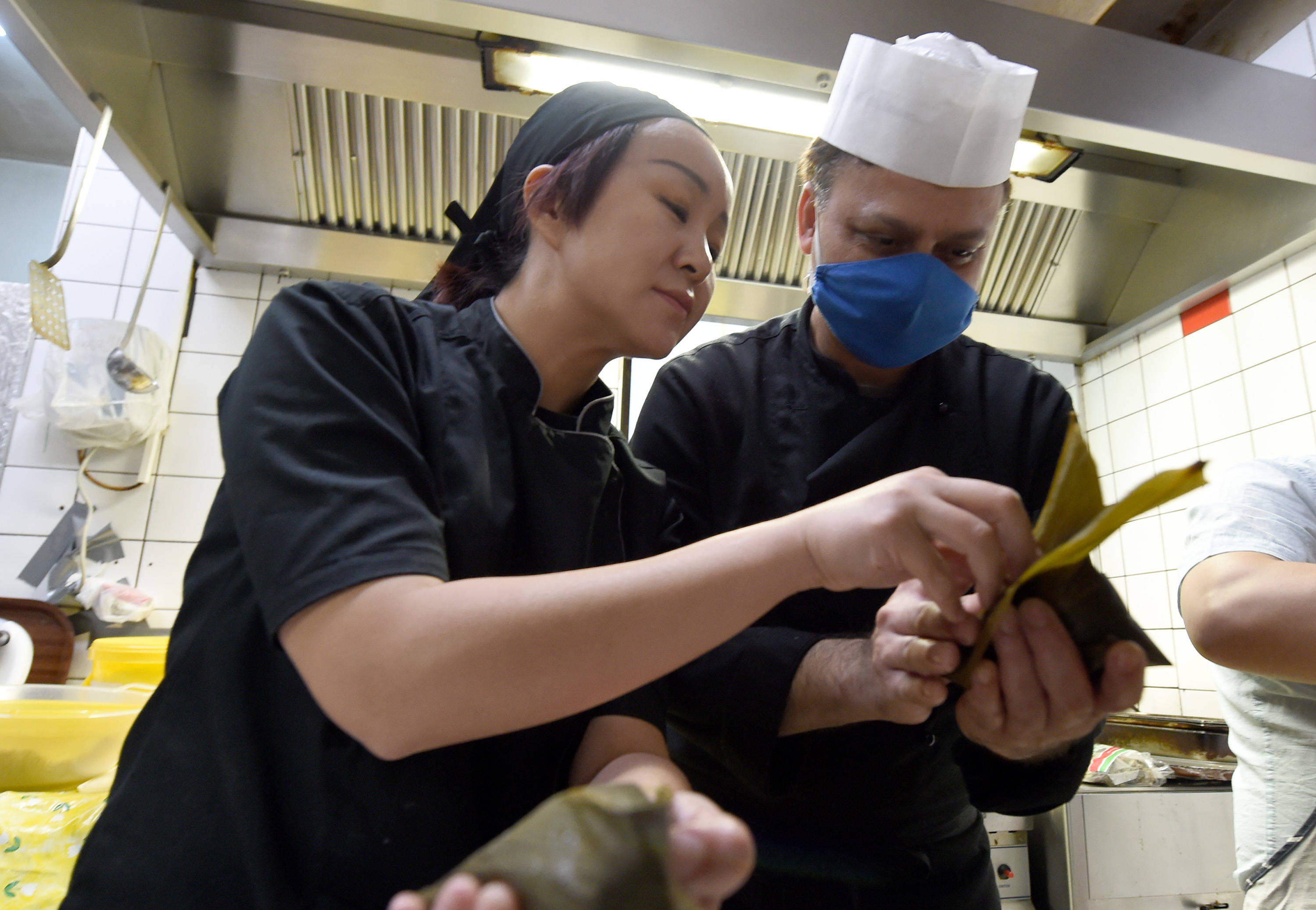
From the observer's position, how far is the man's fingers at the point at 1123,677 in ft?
2.09

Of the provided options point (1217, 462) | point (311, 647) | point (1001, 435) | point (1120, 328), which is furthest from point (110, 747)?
point (1120, 328)

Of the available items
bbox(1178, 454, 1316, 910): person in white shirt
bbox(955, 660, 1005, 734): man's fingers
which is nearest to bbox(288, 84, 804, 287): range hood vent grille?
bbox(1178, 454, 1316, 910): person in white shirt

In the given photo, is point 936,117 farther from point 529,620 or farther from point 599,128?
point 529,620

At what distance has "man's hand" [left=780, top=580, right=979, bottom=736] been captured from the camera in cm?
71

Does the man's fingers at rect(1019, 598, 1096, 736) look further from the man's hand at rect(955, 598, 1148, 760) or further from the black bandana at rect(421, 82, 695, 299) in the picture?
the black bandana at rect(421, 82, 695, 299)

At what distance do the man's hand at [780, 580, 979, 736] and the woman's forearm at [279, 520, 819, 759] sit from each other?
24cm

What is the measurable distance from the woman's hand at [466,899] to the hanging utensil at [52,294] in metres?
1.83

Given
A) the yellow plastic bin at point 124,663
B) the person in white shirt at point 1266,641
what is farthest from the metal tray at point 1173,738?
the yellow plastic bin at point 124,663

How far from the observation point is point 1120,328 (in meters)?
2.95

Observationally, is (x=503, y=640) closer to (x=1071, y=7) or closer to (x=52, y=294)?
(x=52, y=294)

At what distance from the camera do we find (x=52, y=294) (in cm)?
174

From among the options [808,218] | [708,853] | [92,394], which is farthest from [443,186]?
[708,853]

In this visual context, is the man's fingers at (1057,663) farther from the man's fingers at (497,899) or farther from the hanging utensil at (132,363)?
the hanging utensil at (132,363)

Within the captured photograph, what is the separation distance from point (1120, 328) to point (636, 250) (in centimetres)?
274
